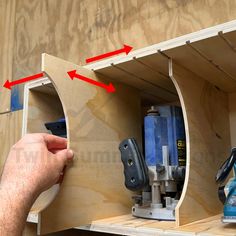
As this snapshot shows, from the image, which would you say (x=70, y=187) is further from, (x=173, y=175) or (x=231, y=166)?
(x=231, y=166)

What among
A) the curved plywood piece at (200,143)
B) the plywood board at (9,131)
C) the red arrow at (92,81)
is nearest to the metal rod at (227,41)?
the curved plywood piece at (200,143)

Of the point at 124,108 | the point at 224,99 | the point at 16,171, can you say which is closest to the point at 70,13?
the point at 124,108

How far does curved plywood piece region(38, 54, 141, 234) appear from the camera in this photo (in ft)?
2.40

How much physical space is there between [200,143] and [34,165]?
39 centimetres

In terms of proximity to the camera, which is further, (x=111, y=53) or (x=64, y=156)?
(x=111, y=53)

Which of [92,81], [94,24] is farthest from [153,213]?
[94,24]

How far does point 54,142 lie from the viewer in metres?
0.78

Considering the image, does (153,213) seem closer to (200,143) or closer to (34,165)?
(200,143)

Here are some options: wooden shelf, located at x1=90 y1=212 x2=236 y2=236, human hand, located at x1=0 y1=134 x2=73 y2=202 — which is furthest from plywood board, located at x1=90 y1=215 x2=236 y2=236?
human hand, located at x1=0 y1=134 x2=73 y2=202

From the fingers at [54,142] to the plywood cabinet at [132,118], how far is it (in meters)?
0.04

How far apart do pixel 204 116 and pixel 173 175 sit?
0.56ft

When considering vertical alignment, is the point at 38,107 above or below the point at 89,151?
above

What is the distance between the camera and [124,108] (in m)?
0.94

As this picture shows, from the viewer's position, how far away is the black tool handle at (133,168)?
2.38 ft
